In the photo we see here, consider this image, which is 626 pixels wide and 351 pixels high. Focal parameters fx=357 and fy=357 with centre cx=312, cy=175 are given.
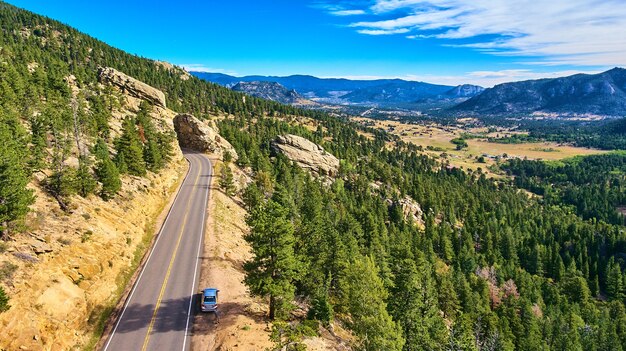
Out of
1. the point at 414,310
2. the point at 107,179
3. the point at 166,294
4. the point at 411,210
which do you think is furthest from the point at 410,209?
the point at 166,294

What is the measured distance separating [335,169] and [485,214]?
245 feet

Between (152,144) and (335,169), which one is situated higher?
(152,144)

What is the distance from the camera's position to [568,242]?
154 metres

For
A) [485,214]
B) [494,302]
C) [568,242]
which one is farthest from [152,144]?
[568,242]

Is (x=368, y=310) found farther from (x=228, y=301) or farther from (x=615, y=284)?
(x=615, y=284)

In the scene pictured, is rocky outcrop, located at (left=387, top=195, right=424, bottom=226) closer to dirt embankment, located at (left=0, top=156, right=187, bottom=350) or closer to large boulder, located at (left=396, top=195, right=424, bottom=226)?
large boulder, located at (left=396, top=195, right=424, bottom=226)

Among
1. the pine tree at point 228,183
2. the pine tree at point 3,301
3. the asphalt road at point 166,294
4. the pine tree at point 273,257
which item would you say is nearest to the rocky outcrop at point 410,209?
the pine tree at point 228,183

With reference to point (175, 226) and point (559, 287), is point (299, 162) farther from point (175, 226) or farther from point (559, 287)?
point (559, 287)

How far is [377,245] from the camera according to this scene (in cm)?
9656

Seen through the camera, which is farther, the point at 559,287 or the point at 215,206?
the point at 559,287

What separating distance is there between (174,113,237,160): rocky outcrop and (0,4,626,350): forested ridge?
10579 millimetres

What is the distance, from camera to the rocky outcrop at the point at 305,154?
150000mm

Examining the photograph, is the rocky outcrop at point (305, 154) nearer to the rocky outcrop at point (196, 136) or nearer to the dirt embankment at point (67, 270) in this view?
the rocky outcrop at point (196, 136)

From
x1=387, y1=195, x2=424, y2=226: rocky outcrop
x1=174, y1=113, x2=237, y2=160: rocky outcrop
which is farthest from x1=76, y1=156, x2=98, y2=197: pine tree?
x1=387, y1=195, x2=424, y2=226: rocky outcrop
